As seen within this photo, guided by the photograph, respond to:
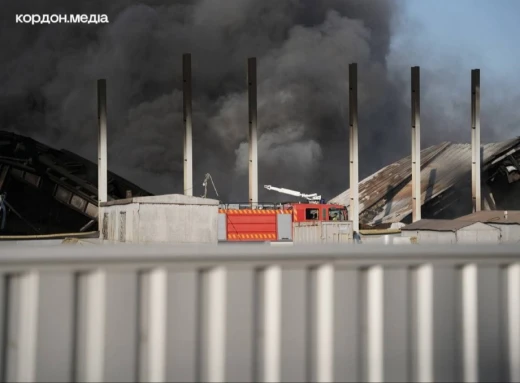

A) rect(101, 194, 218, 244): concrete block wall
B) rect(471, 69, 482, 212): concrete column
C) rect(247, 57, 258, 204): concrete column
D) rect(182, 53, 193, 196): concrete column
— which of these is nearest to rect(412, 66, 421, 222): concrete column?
rect(471, 69, 482, 212): concrete column

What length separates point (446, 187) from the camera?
27906 millimetres

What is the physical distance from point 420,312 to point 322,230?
19.9 m

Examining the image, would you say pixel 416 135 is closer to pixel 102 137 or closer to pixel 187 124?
pixel 187 124

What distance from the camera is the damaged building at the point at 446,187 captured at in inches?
1077

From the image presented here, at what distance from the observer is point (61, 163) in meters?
22.5

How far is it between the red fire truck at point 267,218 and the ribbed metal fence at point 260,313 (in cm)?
2007

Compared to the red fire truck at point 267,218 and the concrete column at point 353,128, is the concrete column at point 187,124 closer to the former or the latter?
the red fire truck at point 267,218

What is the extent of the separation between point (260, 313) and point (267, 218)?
20.8 m

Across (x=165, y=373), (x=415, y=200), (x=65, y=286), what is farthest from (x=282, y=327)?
(x=415, y=200)

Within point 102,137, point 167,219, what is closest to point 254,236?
point 102,137

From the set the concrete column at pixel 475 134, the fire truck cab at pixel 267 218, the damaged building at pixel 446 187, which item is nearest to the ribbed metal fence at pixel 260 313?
the fire truck cab at pixel 267 218

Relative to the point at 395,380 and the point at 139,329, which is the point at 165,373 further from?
the point at 395,380

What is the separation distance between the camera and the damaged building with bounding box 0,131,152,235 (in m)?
21.5

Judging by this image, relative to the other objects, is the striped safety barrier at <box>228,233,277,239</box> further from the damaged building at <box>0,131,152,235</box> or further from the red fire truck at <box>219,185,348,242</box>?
the damaged building at <box>0,131,152,235</box>
